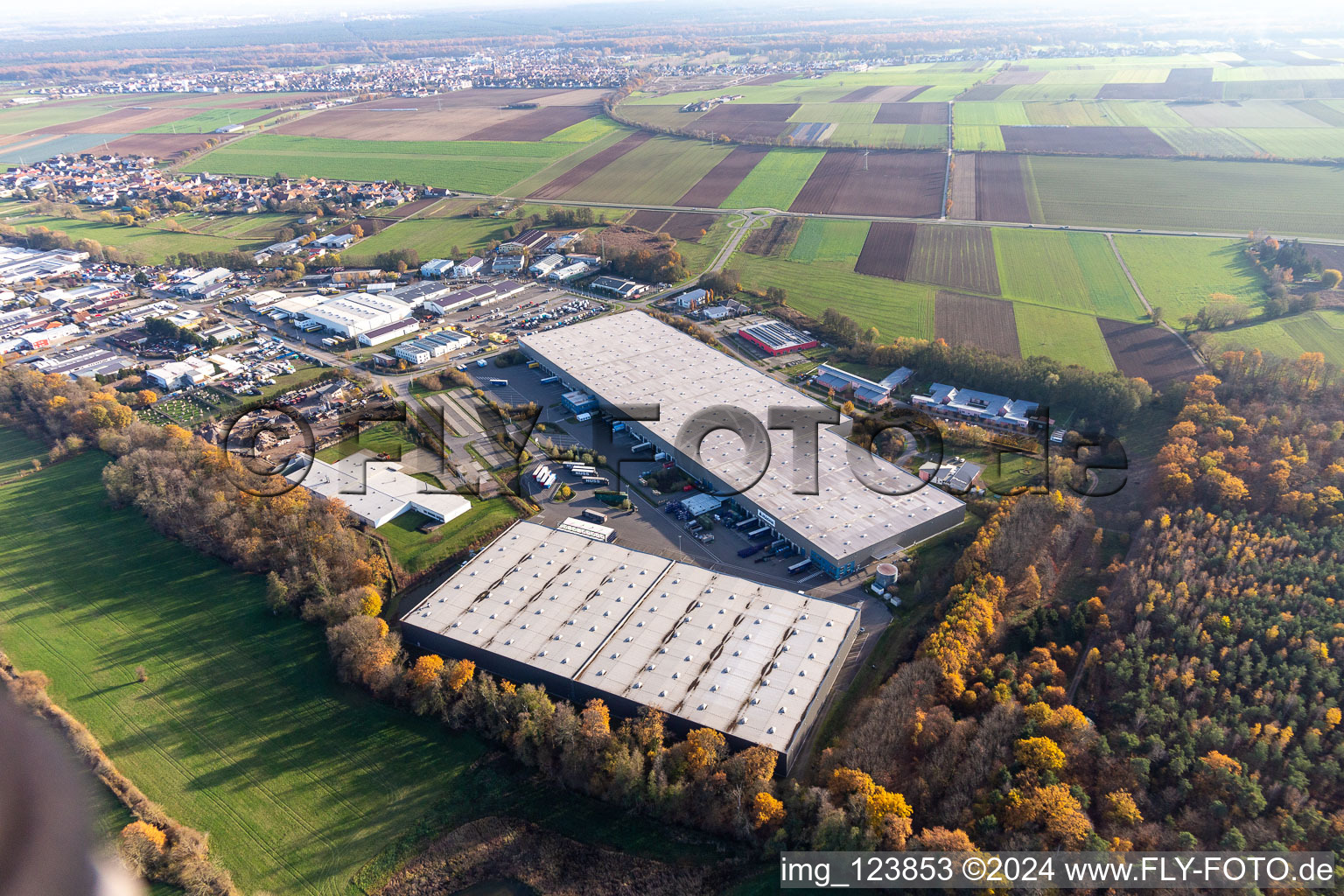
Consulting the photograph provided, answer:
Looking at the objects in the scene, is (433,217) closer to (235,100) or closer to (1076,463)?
(1076,463)

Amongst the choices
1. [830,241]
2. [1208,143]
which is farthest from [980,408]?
[1208,143]

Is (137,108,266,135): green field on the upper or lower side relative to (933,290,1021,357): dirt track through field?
upper

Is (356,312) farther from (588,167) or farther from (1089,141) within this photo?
(1089,141)

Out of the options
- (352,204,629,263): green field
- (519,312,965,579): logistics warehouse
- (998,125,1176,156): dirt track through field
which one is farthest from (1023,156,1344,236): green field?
(352,204,629,263): green field

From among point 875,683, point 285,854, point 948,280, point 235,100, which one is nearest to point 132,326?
point 285,854

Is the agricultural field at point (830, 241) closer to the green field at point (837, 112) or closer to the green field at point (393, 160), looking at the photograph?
the green field at point (393, 160)

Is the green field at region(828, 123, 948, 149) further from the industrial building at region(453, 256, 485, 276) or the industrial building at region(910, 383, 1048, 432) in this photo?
the industrial building at region(910, 383, 1048, 432)

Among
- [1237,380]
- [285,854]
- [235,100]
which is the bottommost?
[285,854]
